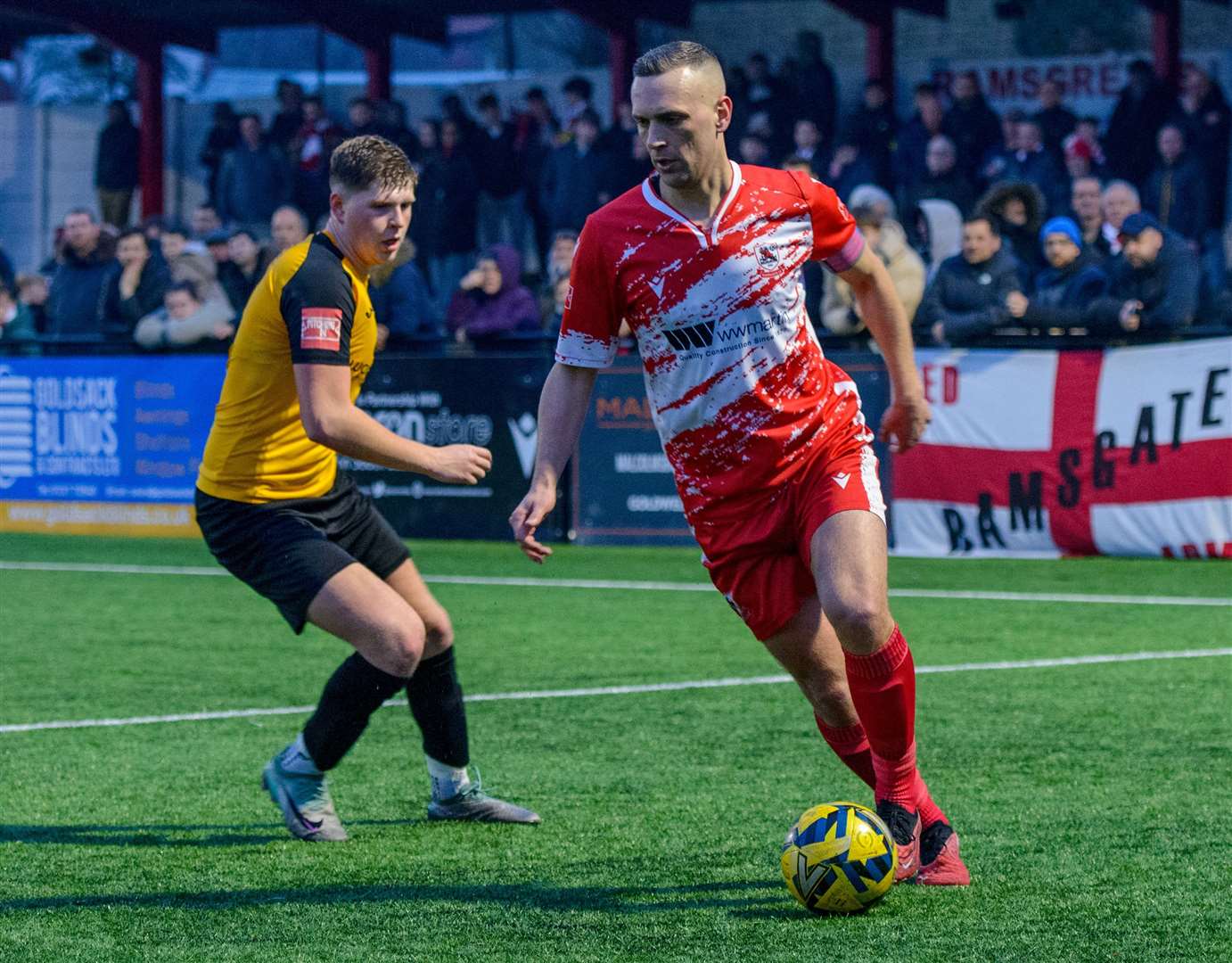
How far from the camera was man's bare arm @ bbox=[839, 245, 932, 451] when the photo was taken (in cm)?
507

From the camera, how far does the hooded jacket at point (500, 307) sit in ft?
51.6

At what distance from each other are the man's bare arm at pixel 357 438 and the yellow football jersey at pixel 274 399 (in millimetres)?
187

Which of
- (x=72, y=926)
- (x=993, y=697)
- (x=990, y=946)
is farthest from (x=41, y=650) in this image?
(x=990, y=946)

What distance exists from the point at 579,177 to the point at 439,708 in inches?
527

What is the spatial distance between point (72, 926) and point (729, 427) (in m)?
1.91

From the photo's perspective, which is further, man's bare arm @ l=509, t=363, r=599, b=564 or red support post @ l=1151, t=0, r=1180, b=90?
red support post @ l=1151, t=0, r=1180, b=90

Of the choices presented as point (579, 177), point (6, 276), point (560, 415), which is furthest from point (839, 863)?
point (6, 276)

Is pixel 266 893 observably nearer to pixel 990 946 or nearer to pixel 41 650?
pixel 990 946

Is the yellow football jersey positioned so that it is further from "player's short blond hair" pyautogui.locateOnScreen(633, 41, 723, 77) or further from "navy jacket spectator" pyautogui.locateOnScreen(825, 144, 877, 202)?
"navy jacket spectator" pyautogui.locateOnScreen(825, 144, 877, 202)

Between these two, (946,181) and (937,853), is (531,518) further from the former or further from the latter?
(946,181)

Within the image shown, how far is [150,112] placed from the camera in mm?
25828

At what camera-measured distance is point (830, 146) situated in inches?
742

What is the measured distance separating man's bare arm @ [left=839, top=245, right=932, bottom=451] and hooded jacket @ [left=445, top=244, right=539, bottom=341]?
34.1 feet

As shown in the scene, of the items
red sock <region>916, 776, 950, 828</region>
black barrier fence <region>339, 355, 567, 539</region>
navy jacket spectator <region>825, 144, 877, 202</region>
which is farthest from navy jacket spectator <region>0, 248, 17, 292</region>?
red sock <region>916, 776, 950, 828</region>
